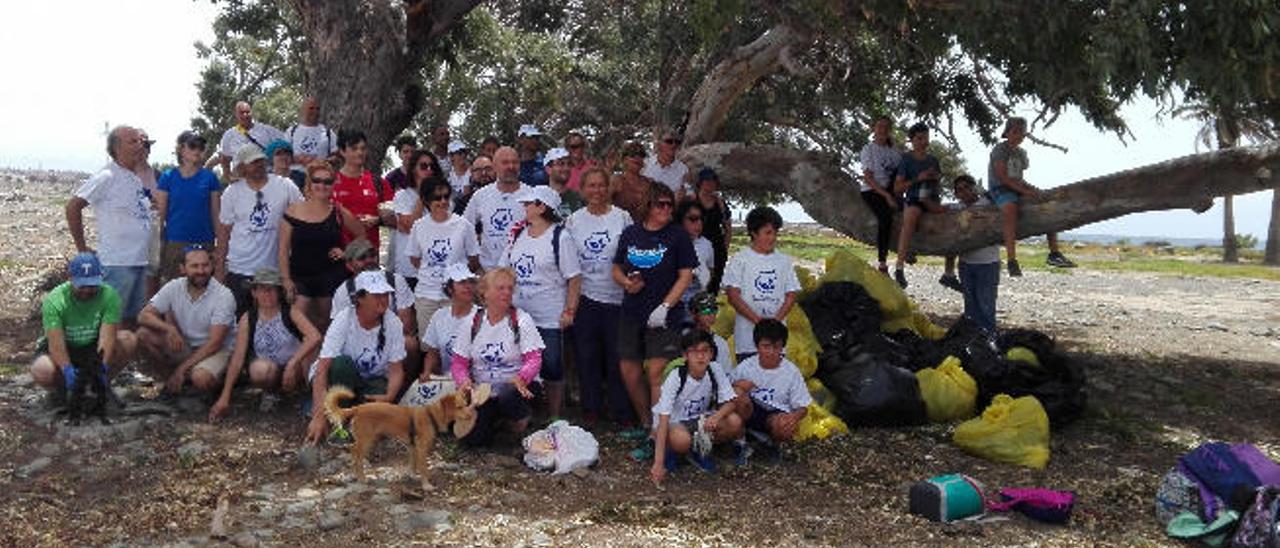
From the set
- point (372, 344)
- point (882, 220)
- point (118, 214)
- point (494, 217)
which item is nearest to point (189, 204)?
point (118, 214)

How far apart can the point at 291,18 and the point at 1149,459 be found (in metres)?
14.4

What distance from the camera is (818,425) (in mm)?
7230

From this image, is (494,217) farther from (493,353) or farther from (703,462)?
(703,462)

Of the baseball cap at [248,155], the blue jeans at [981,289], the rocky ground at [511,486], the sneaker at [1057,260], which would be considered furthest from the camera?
the sneaker at [1057,260]

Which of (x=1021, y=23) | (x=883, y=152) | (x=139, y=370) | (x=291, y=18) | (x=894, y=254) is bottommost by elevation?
(x=139, y=370)

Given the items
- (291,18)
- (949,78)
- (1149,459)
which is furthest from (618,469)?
(291,18)

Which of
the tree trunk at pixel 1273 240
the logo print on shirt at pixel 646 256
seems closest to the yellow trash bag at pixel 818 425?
the logo print on shirt at pixel 646 256

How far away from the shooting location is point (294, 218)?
24.3ft

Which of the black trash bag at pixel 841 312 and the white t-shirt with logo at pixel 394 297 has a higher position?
the white t-shirt with logo at pixel 394 297

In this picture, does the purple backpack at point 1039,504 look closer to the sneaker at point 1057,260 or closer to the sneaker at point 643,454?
the sneaker at point 643,454

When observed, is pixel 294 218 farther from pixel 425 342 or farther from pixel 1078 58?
pixel 1078 58

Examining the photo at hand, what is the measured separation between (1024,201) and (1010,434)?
10.3 ft

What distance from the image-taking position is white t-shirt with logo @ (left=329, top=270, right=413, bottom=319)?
22.8 feet

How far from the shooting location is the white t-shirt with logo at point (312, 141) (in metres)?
9.59
